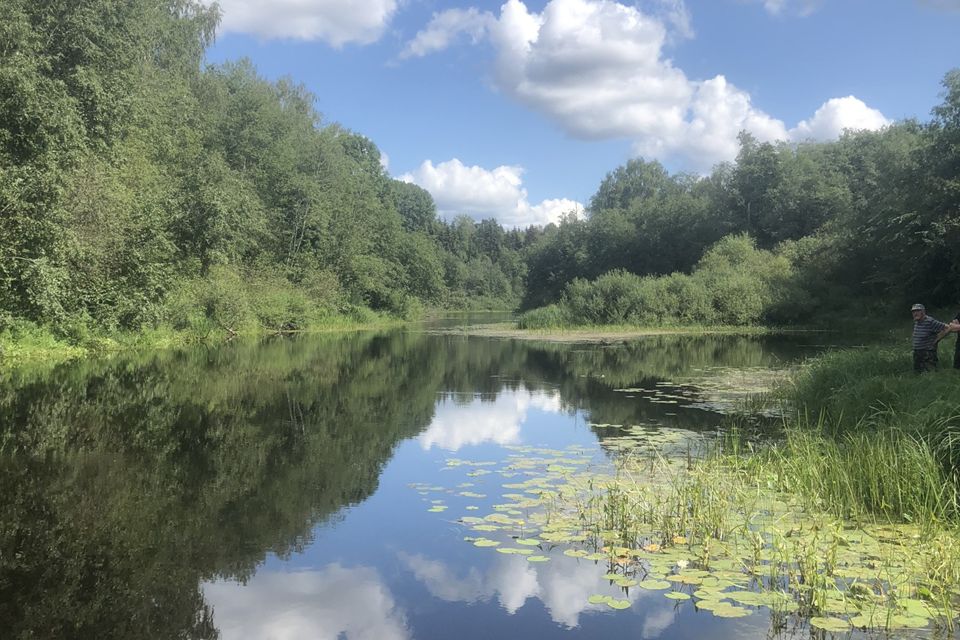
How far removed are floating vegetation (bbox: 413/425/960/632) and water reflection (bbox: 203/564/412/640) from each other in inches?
52.0

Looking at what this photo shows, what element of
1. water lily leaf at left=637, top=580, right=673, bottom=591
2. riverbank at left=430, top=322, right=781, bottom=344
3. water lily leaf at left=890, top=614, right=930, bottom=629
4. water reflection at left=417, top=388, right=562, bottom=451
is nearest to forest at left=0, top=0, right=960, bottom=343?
riverbank at left=430, top=322, right=781, bottom=344

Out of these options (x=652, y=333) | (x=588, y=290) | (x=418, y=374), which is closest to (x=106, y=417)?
(x=418, y=374)

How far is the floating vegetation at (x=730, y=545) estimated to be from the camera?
4742mm

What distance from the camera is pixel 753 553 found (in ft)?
18.5

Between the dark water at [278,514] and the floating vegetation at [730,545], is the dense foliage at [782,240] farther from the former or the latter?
the floating vegetation at [730,545]

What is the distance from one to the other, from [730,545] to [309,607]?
146 inches

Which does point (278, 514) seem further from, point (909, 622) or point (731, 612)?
point (909, 622)

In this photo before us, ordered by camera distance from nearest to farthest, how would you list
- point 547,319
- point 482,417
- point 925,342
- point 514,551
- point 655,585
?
1. point 655,585
2. point 514,551
3. point 925,342
4. point 482,417
5. point 547,319

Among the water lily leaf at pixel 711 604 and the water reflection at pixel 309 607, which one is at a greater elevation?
the water lily leaf at pixel 711 604

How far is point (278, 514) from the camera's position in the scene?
7.38 metres

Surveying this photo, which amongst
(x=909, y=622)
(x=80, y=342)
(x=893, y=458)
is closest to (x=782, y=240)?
(x=80, y=342)

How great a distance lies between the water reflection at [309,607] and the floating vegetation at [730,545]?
132 cm

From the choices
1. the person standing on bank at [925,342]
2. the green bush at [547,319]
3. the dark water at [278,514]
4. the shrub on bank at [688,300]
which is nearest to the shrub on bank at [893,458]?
the person standing on bank at [925,342]

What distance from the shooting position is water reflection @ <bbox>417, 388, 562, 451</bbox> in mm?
11633
